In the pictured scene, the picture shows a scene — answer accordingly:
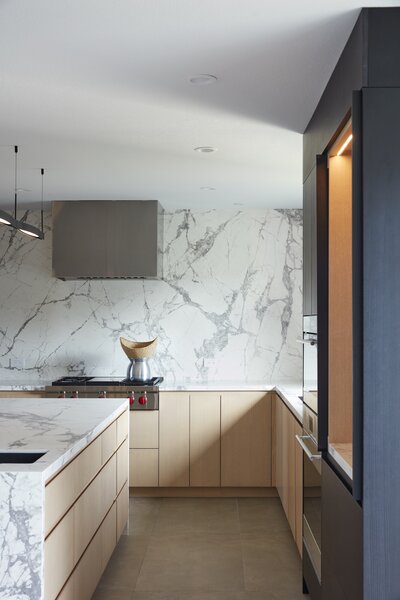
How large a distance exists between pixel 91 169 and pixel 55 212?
121cm

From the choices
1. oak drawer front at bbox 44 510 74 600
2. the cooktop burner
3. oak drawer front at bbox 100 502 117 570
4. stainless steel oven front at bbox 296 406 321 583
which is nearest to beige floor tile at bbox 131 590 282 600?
oak drawer front at bbox 100 502 117 570

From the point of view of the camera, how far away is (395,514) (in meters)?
2.21

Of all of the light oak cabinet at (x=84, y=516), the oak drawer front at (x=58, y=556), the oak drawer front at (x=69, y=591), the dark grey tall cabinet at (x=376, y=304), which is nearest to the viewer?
the dark grey tall cabinet at (x=376, y=304)

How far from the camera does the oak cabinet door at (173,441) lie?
5.39 metres

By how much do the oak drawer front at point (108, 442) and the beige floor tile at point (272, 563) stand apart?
104 centimetres

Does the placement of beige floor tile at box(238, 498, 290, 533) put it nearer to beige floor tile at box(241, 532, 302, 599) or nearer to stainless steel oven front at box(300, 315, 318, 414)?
beige floor tile at box(241, 532, 302, 599)

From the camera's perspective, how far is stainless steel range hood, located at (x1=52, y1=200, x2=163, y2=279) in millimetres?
5523

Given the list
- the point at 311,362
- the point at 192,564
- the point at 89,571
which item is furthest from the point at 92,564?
the point at 311,362

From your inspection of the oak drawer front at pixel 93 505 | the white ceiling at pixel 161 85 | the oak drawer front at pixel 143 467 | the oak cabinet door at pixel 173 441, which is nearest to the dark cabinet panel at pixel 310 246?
the white ceiling at pixel 161 85

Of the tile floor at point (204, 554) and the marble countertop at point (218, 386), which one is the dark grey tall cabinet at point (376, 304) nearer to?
the tile floor at point (204, 554)

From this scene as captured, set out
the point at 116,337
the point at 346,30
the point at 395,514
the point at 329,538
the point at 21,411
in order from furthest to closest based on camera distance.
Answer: the point at 116,337
the point at 21,411
the point at 329,538
the point at 346,30
the point at 395,514

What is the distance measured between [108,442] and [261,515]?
68.8 inches

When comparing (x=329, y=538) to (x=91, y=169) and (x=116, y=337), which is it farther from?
(x=116, y=337)

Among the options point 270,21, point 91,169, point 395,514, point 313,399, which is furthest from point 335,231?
point 91,169
